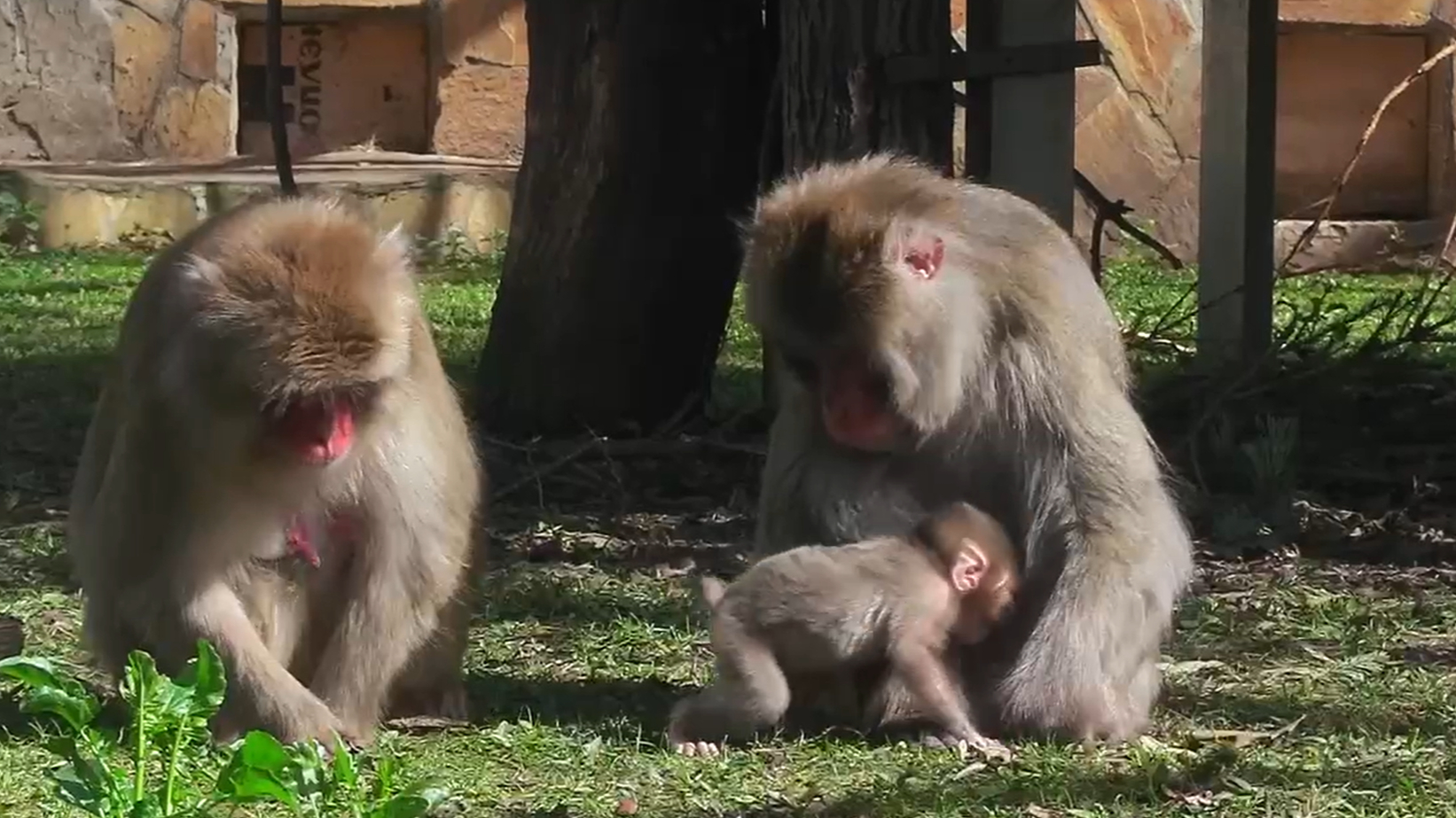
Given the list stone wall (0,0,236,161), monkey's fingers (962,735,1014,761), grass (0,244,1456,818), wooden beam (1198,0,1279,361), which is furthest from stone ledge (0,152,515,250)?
monkey's fingers (962,735,1014,761)

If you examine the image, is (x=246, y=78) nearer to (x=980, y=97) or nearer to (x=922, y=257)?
(x=980, y=97)

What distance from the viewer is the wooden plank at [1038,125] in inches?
261

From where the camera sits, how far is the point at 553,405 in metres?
7.76

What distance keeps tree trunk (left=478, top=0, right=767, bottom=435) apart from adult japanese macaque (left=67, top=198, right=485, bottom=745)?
299 centimetres

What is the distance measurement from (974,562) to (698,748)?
0.64 meters

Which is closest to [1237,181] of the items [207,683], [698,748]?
[698,748]

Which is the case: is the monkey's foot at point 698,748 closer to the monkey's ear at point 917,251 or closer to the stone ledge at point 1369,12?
the monkey's ear at point 917,251

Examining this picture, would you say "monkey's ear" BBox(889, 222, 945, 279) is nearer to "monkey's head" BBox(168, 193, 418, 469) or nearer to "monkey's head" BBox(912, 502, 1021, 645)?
"monkey's head" BBox(912, 502, 1021, 645)

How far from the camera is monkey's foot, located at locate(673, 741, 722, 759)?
4.27 metres

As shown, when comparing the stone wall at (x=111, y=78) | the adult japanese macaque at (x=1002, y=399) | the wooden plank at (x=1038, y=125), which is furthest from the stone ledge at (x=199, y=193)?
the adult japanese macaque at (x=1002, y=399)

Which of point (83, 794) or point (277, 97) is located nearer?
point (83, 794)

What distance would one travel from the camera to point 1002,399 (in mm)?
4383

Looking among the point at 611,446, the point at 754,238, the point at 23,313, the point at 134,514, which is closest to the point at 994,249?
the point at 754,238

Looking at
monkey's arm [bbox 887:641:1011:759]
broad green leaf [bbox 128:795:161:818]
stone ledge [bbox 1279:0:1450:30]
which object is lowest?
monkey's arm [bbox 887:641:1011:759]
